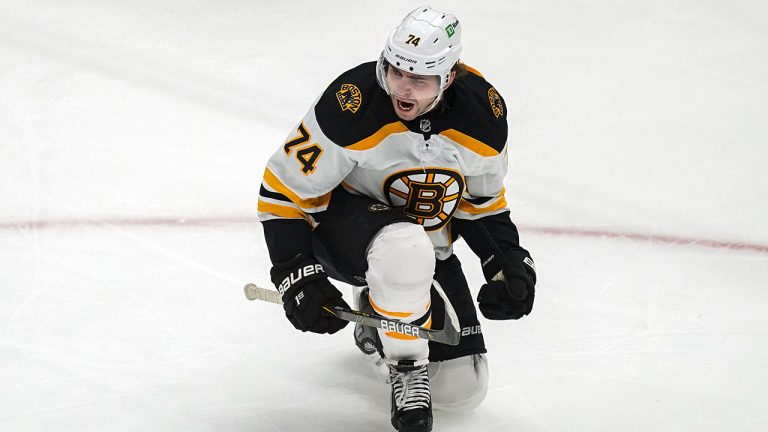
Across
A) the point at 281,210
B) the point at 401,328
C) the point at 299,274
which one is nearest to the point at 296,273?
the point at 299,274

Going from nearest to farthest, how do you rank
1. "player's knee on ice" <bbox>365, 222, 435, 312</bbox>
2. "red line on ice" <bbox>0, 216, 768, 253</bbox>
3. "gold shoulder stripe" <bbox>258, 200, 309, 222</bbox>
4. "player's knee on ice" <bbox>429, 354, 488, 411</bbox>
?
1. "player's knee on ice" <bbox>365, 222, 435, 312</bbox>
2. "gold shoulder stripe" <bbox>258, 200, 309, 222</bbox>
3. "player's knee on ice" <bbox>429, 354, 488, 411</bbox>
4. "red line on ice" <bbox>0, 216, 768, 253</bbox>

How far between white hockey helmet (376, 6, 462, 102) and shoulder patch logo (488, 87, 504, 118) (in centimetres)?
18

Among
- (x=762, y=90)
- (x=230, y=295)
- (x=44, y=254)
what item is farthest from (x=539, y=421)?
(x=762, y=90)

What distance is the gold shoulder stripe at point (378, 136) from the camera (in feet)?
7.47

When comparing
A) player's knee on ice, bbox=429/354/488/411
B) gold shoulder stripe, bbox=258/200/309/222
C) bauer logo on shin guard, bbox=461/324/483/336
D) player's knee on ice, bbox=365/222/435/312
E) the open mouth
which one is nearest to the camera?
player's knee on ice, bbox=365/222/435/312

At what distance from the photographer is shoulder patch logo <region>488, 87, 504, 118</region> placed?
7.73 ft

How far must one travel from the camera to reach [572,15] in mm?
4910

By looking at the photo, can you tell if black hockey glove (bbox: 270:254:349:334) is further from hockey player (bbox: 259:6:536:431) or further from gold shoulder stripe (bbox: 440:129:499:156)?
gold shoulder stripe (bbox: 440:129:499:156)

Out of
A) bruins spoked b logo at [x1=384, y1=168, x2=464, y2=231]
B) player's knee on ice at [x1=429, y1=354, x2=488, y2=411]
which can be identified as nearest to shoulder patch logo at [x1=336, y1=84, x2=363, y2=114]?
bruins spoked b logo at [x1=384, y1=168, x2=464, y2=231]

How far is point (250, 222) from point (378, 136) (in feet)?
4.04

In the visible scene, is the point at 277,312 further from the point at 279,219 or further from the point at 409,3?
the point at 409,3

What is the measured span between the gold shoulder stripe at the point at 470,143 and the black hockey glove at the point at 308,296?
1.38ft

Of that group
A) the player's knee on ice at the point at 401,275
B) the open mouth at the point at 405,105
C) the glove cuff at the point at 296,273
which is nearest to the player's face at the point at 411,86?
the open mouth at the point at 405,105

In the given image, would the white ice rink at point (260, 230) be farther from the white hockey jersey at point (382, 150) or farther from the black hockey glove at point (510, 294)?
the white hockey jersey at point (382, 150)
